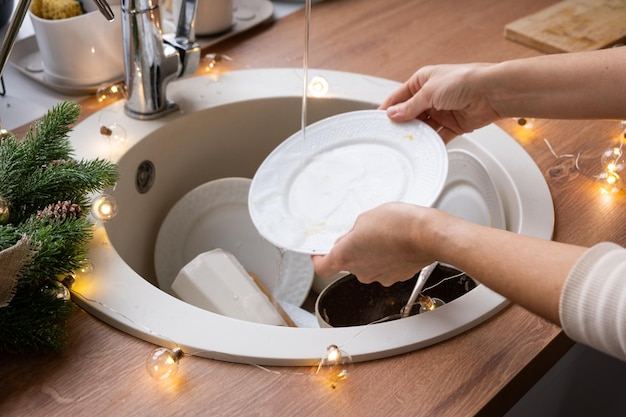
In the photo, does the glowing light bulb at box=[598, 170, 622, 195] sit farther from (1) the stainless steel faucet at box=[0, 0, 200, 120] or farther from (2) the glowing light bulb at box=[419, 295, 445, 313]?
(1) the stainless steel faucet at box=[0, 0, 200, 120]

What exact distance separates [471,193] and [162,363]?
0.54 meters

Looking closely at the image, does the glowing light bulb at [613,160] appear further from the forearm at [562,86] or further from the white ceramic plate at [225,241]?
the white ceramic plate at [225,241]

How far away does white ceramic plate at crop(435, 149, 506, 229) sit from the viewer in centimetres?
94

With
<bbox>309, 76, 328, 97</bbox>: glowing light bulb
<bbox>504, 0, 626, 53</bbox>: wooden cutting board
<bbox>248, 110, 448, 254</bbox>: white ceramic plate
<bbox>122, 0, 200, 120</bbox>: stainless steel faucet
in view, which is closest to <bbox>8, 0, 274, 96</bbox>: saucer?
<bbox>122, 0, 200, 120</bbox>: stainless steel faucet

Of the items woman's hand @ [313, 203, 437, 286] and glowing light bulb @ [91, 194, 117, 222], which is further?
glowing light bulb @ [91, 194, 117, 222]

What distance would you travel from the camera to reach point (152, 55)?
38.0 inches

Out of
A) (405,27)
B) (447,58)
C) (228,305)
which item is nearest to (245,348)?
(228,305)

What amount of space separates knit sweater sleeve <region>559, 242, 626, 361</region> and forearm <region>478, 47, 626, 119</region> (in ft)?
0.99

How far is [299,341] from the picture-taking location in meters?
0.70

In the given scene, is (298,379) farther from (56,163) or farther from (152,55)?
(152,55)

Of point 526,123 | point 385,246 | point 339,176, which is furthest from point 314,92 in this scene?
point 385,246

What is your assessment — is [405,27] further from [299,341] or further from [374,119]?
[299,341]

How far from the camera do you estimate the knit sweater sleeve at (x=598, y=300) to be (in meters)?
0.55

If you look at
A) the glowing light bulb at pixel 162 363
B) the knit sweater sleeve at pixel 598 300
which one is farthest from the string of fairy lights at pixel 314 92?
the knit sweater sleeve at pixel 598 300
